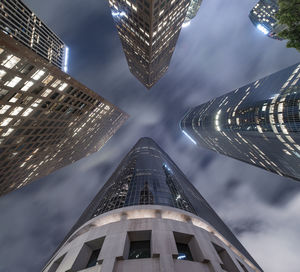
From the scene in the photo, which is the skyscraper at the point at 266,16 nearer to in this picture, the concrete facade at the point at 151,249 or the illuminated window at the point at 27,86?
the concrete facade at the point at 151,249

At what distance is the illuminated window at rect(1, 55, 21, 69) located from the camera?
91.4 feet

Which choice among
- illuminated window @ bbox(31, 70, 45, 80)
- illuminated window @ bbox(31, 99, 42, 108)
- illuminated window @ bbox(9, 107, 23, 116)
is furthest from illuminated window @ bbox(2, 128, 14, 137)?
illuminated window @ bbox(31, 70, 45, 80)

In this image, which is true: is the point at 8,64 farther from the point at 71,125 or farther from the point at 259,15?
the point at 259,15

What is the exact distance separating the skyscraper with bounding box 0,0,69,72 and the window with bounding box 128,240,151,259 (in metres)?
89.1

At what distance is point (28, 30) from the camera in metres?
79.8

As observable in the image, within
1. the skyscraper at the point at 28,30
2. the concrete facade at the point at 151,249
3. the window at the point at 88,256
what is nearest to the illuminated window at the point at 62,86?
the concrete facade at the point at 151,249

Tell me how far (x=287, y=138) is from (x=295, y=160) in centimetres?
1556

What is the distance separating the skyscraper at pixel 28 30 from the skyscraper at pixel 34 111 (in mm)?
48199

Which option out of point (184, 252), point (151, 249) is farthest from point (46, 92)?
point (184, 252)

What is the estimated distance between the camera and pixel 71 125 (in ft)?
191

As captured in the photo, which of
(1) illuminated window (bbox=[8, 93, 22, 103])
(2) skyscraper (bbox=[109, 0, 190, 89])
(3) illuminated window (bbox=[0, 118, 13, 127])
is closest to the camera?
(1) illuminated window (bbox=[8, 93, 22, 103])

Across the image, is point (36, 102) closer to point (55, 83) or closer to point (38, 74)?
point (55, 83)

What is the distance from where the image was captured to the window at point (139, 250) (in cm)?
2418

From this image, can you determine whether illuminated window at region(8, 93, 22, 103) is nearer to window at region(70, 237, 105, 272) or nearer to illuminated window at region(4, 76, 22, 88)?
illuminated window at region(4, 76, 22, 88)
